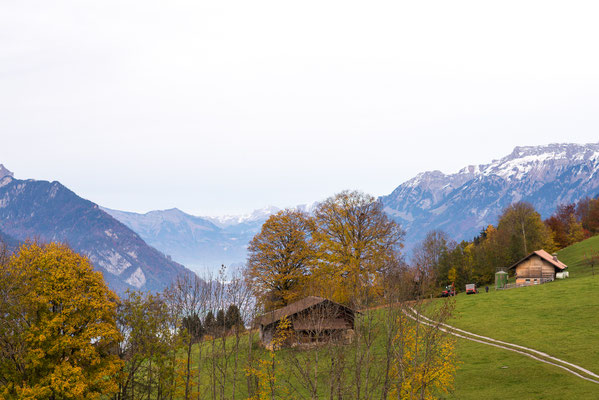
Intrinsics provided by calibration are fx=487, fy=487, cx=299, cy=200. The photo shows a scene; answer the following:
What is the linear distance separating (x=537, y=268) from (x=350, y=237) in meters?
40.1

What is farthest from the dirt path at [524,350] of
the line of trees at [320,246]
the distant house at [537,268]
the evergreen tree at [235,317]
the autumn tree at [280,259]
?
the distant house at [537,268]

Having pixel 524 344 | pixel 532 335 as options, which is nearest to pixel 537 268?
pixel 532 335

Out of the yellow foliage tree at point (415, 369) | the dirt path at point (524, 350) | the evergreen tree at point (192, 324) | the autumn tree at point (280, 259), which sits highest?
the autumn tree at point (280, 259)

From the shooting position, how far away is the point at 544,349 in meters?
Answer: 44.9

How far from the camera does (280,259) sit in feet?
229

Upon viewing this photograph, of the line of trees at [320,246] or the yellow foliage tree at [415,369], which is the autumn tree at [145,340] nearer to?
the yellow foliage tree at [415,369]

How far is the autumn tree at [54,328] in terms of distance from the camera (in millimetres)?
30859

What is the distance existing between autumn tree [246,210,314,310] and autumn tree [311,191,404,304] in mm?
2692

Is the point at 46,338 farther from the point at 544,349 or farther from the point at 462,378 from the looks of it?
the point at 544,349

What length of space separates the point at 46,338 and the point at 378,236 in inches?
1807

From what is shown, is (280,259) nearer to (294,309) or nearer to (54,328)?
(294,309)

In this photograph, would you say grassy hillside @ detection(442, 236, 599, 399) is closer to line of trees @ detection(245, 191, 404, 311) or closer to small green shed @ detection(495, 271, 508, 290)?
small green shed @ detection(495, 271, 508, 290)

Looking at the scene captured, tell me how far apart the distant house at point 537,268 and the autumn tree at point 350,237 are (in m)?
30.6

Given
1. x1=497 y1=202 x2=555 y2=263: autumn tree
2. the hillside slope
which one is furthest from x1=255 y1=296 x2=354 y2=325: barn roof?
x1=497 y1=202 x2=555 y2=263: autumn tree
